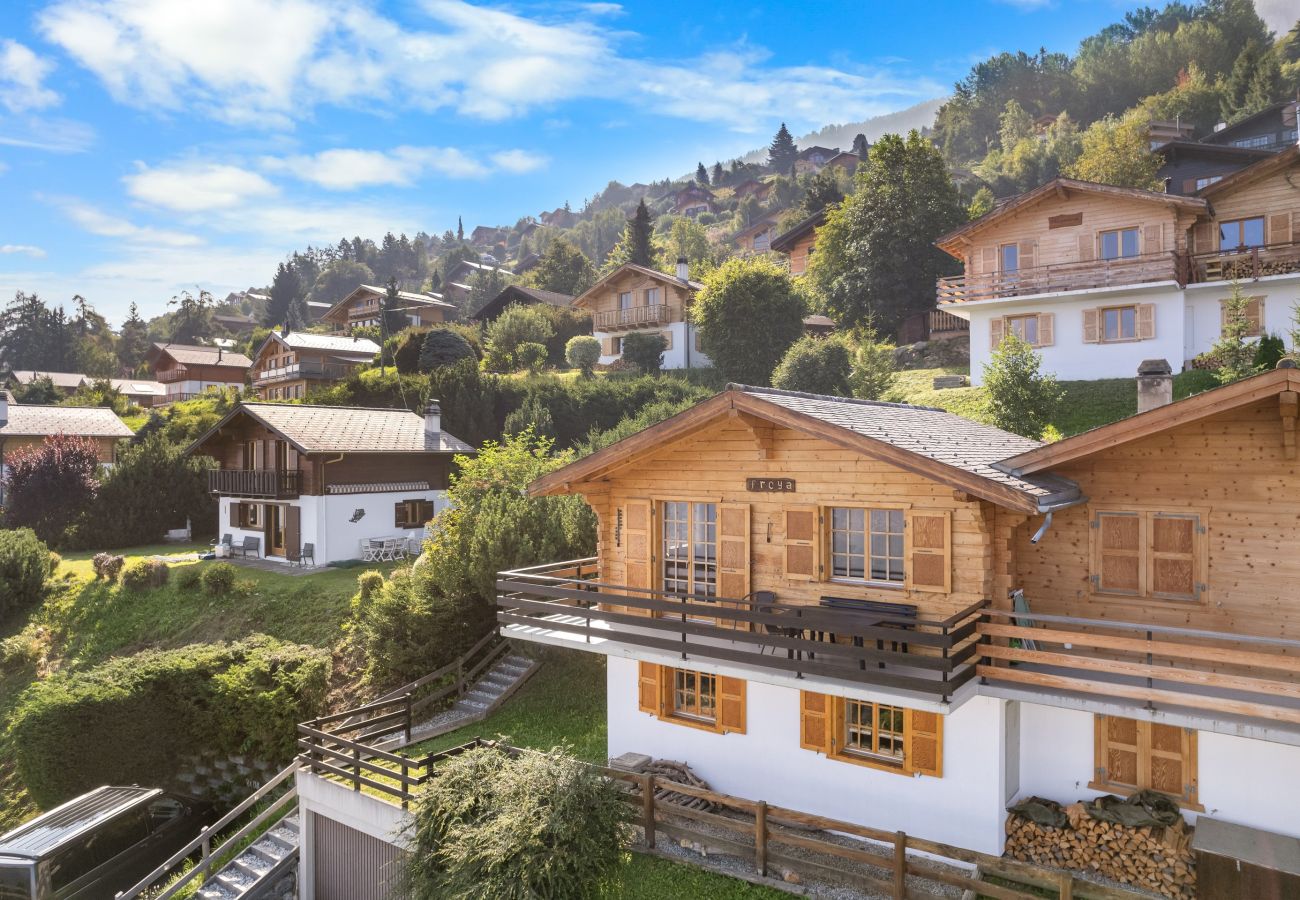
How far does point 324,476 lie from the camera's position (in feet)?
104

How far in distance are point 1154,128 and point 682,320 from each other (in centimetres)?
4582

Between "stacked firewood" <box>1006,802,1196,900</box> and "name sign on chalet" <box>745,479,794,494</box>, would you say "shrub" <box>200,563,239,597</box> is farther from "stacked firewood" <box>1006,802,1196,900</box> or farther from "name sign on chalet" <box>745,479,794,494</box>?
"stacked firewood" <box>1006,802,1196,900</box>

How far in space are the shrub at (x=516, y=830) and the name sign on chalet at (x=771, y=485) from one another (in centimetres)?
541

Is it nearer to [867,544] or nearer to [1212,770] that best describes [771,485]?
[867,544]

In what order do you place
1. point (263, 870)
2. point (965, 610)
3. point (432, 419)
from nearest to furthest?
point (965, 610) < point (263, 870) < point (432, 419)

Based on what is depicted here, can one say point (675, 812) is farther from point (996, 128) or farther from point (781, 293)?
point (996, 128)

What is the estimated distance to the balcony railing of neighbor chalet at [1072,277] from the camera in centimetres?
2947

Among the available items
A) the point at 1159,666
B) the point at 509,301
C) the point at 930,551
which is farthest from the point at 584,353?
the point at 1159,666

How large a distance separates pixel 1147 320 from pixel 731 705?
25148mm

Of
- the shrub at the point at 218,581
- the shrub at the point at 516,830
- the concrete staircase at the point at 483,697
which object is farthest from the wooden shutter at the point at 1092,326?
the shrub at the point at 218,581

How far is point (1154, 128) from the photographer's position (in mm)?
→ 66250

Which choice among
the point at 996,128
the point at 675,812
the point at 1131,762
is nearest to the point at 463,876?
the point at 675,812

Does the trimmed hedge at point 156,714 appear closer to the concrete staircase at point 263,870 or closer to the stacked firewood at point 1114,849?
the concrete staircase at point 263,870

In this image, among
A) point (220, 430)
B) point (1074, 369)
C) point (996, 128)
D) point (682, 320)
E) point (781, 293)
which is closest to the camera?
point (1074, 369)
